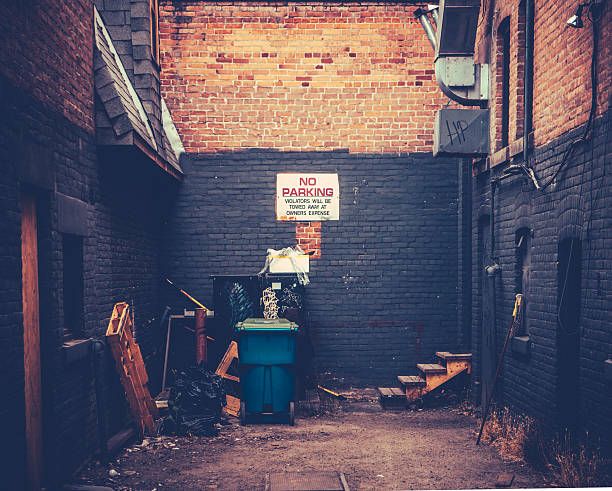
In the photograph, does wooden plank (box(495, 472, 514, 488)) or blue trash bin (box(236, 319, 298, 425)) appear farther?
blue trash bin (box(236, 319, 298, 425))

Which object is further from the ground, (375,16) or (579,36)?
(375,16)

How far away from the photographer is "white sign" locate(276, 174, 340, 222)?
347 inches

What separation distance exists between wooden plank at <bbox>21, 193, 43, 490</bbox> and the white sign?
15.2 ft

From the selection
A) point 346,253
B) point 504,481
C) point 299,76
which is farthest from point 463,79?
point 504,481

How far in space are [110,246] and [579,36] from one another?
5.40 meters

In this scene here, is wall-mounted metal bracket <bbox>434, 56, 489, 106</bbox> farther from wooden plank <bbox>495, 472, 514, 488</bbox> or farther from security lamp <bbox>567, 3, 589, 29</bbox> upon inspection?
wooden plank <bbox>495, 472, 514, 488</bbox>

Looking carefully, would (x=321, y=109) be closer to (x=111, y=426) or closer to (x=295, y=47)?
(x=295, y=47)

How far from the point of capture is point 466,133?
23.6 ft

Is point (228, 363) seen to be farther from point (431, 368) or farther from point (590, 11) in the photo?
point (590, 11)

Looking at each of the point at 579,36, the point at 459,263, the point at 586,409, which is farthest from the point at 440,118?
the point at 586,409

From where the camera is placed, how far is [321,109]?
881 cm

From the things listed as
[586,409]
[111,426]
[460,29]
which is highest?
[460,29]

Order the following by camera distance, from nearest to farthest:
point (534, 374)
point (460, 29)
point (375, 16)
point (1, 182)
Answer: point (1, 182) → point (534, 374) → point (460, 29) → point (375, 16)

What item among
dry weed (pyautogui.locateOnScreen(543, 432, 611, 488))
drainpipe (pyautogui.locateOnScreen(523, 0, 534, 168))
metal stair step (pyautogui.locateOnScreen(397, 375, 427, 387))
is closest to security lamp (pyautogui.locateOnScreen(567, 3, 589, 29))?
drainpipe (pyautogui.locateOnScreen(523, 0, 534, 168))
